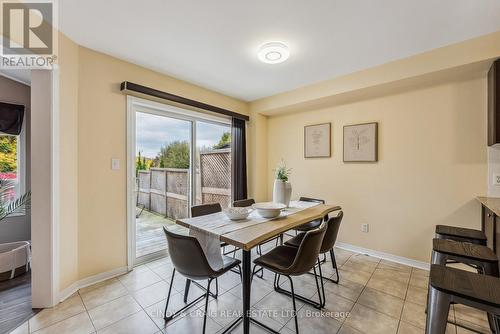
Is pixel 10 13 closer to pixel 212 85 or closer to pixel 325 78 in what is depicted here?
pixel 212 85

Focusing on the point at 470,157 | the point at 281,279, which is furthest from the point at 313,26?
the point at 281,279

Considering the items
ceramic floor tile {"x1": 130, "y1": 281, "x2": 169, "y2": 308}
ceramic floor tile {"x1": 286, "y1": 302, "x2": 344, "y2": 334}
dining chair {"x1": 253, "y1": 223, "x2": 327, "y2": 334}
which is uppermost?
dining chair {"x1": 253, "y1": 223, "x2": 327, "y2": 334}

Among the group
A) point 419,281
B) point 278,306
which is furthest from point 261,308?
point 419,281

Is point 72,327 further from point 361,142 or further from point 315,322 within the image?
point 361,142

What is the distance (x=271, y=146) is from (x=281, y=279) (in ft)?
7.88

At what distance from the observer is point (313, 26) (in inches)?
74.4

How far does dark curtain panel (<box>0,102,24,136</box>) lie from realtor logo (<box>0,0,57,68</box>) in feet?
3.84

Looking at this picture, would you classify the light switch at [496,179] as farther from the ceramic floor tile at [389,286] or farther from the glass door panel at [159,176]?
the glass door panel at [159,176]

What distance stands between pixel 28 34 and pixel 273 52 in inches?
83.2

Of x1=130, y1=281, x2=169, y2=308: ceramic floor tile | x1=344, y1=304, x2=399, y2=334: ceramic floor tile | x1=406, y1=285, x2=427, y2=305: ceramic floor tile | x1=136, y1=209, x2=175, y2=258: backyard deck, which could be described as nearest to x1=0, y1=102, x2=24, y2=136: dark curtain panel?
x1=136, y1=209, x2=175, y2=258: backyard deck

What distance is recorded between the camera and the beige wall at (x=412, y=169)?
2332 mm

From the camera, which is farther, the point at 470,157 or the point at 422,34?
the point at 470,157

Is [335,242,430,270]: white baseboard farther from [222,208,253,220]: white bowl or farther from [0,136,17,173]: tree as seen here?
[0,136,17,173]: tree

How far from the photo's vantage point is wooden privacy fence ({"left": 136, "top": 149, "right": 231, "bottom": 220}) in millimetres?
2922
